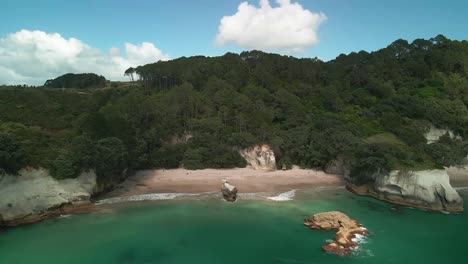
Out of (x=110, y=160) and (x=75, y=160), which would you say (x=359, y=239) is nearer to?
(x=110, y=160)

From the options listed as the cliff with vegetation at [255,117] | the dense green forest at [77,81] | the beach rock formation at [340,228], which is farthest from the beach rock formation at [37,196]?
the dense green forest at [77,81]

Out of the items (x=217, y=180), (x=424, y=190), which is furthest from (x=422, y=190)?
(x=217, y=180)

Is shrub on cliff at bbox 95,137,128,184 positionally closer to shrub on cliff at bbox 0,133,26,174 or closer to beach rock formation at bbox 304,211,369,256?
shrub on cliff at bbox 0,133,26,174

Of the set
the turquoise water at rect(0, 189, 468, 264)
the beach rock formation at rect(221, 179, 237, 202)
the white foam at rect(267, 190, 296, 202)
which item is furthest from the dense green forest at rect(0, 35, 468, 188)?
the beach rock formation at rect(221, 179, 237, 202)

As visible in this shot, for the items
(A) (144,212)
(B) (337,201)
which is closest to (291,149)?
(B) (337,201)

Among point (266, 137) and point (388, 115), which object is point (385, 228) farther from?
point (388, 115)

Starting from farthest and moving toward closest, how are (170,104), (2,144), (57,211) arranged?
(170,104), (57,211), (2,144)

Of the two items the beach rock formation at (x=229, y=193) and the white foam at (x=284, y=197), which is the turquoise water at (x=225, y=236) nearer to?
the beach rock formation at (x=229, y=193)
